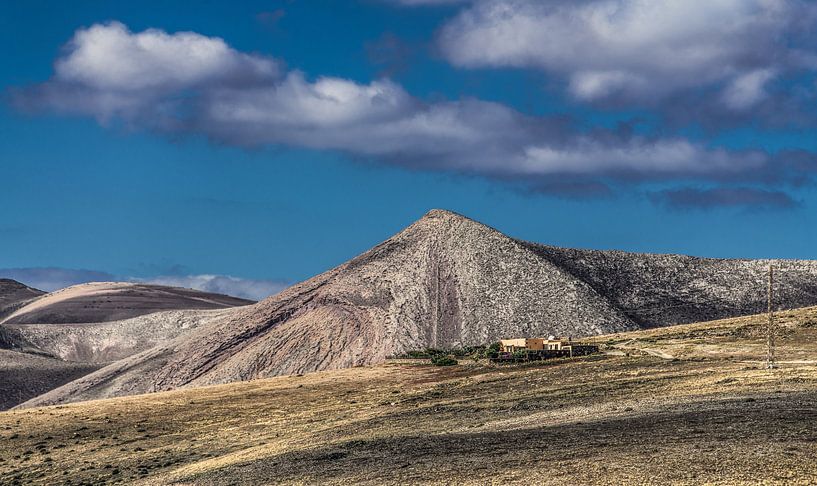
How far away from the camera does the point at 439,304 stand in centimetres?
10762

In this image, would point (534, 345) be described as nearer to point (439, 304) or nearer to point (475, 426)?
point (439, 304)

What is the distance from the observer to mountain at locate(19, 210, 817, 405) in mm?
101500

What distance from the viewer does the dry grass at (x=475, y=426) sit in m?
37.2

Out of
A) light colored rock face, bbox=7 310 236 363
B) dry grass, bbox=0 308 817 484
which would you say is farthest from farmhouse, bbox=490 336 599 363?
light colored rock face, bbox=7 310 236 363

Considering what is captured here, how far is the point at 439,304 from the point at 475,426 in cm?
5795

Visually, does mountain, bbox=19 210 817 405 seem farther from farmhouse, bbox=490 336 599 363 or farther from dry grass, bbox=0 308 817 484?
dry grass, bbox=0 308 817 484

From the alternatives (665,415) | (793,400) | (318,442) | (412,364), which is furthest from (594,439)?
(412,364)

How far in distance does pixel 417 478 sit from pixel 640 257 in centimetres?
9488

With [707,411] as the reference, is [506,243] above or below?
above

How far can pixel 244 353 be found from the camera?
103750mm

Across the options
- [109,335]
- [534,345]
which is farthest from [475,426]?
[109,335]

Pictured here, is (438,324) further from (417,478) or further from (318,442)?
(417,478)

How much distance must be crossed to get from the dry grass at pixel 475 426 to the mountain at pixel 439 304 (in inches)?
800

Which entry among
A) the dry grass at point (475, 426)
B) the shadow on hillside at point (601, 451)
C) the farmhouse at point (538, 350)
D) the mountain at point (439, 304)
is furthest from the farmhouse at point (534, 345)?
the shadow on hillside at point (601, 451)
